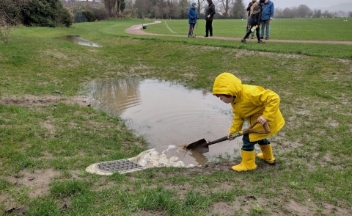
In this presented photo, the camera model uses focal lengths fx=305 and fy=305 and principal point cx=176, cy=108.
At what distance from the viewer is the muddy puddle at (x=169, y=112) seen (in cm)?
581

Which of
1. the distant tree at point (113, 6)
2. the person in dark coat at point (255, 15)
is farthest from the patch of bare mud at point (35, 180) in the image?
the distant tree at point (113, 6)

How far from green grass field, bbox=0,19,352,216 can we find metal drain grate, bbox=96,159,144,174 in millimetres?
190

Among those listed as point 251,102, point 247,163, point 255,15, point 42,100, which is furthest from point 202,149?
point 255,15

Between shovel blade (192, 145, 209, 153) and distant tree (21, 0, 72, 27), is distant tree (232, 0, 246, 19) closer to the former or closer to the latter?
distant tree (21, 0, 72, 27)

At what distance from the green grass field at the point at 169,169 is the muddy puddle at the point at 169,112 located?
43cm

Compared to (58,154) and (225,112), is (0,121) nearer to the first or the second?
(58,154)

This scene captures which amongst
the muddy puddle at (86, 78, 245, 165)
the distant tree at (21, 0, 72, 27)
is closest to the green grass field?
the muddy puddle at (86, 78, 245, 165)

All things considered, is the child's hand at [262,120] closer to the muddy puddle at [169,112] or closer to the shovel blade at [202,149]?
the muddy puddle at [169,112]

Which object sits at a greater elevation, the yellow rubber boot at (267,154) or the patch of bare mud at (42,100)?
the patch of bare mud at (42,100)

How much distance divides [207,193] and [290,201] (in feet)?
3.22

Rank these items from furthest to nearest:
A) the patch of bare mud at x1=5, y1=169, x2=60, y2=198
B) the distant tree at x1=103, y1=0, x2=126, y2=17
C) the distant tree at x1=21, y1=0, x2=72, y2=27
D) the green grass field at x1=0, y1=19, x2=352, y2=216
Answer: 1. the distant tree at x1=103, y1=0, x2=126, y2=17
2. the distant tree at x1=21, y1=0, x2=72, y2=27
3. the patch of bare mud at x1=5, y1=169, x2=60, y2=198
4. the green grass field at x1=0, y1=19, x2=352, y2=216

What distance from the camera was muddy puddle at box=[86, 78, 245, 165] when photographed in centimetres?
581

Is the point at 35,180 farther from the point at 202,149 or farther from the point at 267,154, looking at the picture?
the point at 267,154

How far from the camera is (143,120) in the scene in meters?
6.95
